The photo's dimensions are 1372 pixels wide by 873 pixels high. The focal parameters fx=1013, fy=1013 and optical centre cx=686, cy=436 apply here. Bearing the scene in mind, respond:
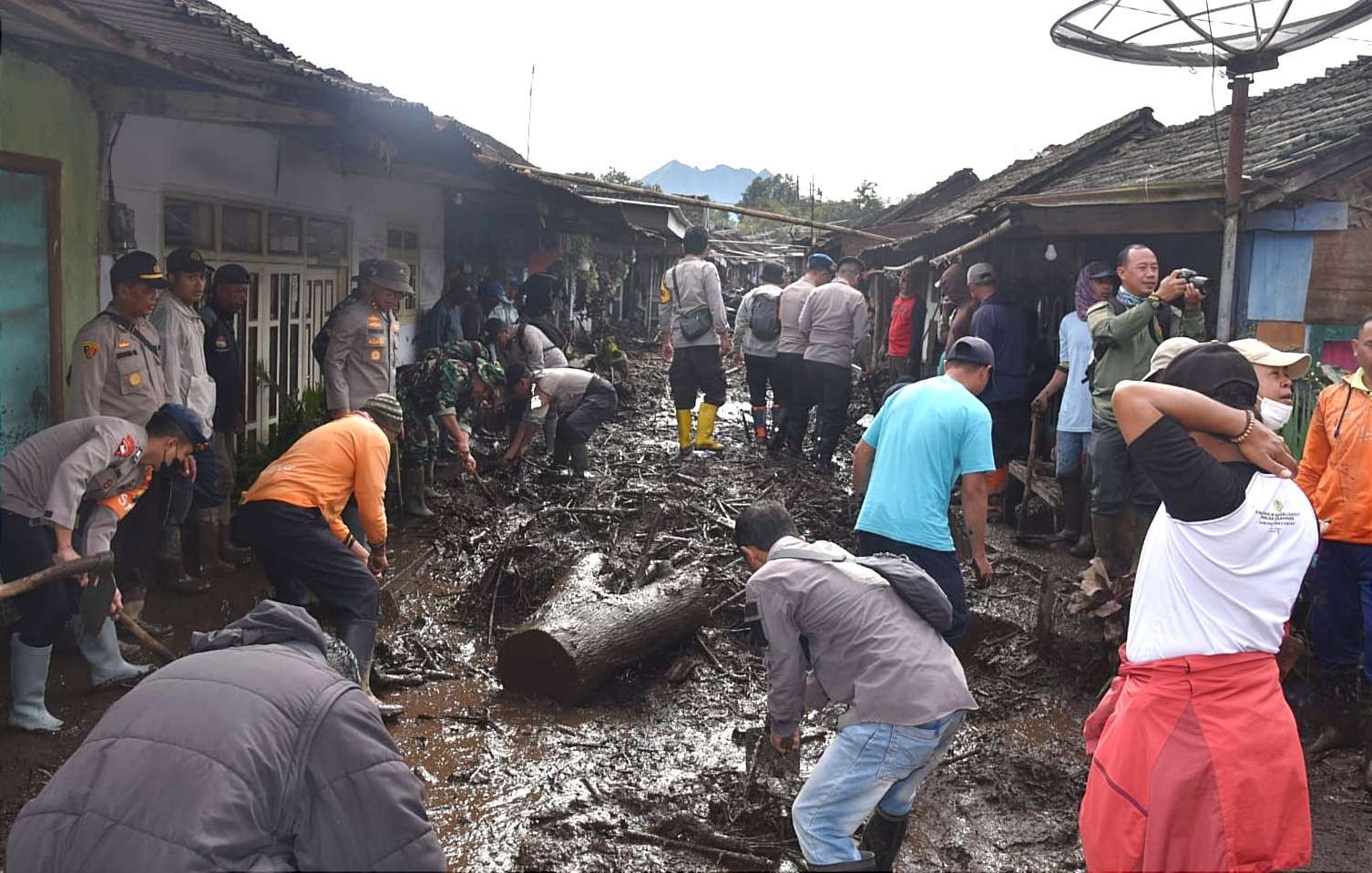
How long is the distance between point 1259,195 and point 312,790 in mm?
7235

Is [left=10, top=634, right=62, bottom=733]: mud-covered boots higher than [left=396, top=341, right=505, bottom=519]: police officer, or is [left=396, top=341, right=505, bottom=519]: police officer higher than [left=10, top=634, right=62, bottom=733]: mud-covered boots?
[left=396, top=341, right=505, bottom=519]: police officer

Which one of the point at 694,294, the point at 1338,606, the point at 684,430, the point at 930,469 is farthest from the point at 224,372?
the point at 1338,606

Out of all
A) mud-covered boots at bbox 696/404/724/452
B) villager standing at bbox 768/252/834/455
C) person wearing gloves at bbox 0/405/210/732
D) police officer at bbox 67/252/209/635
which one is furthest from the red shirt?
person wearing gloves at bbox 0/405/210/732

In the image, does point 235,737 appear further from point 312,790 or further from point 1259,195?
point 1259,195

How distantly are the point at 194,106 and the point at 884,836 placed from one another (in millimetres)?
5337

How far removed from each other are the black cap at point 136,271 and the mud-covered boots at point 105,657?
1859mm

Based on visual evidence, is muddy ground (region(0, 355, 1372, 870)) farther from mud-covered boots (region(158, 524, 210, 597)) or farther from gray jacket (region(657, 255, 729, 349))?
gray jacket (region(657, 255, 729, 349))

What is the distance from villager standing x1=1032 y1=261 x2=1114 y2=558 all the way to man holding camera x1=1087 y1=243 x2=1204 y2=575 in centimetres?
47

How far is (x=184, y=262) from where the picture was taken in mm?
6289

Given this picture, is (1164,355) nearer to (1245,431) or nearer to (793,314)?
(1245,431)

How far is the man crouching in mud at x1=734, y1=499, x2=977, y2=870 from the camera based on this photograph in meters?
3.27

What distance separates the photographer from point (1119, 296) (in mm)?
6738

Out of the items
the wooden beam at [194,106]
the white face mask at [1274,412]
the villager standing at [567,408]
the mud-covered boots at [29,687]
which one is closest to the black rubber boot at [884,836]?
the white face mask at [1274,412]

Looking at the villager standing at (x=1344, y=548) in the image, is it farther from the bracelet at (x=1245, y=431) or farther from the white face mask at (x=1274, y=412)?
the bracelet at (x=1245, y=431)
